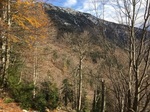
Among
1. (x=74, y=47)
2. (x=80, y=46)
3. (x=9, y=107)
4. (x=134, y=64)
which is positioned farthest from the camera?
(x=74, y=47)

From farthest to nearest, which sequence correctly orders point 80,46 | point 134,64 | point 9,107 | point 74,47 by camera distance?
point 74,47 < point 80,46 < point 9,107 < point 134,64

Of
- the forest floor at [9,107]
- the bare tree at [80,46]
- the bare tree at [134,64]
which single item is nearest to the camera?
the bare tree at [134,64]

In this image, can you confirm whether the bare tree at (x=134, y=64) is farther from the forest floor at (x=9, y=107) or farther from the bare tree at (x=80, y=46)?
the bare tree at (x=80, y=46)

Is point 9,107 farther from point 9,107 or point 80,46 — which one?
point 80,46

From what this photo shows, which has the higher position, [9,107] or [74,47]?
[74,47]

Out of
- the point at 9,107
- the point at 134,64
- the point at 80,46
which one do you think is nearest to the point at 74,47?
the point at 80,46

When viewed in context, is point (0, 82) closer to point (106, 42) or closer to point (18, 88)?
point (18, 88)

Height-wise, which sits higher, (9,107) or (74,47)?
(74,47)

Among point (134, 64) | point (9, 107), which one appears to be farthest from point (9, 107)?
point (134, 64)

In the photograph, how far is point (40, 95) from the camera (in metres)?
16.8

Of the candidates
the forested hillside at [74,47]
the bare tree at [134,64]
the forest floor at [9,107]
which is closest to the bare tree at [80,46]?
the forested hillside at [74,47]

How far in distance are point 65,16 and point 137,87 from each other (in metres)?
145

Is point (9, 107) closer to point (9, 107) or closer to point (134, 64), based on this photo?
point (9, 107)

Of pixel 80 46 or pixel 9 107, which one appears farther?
pixel 80 46
